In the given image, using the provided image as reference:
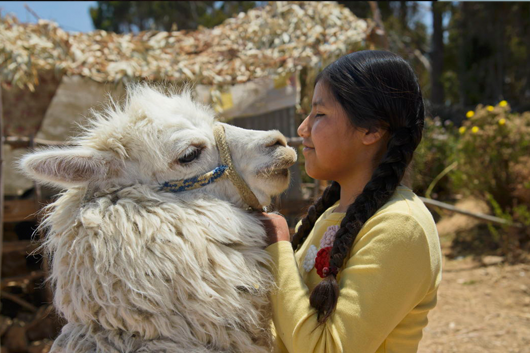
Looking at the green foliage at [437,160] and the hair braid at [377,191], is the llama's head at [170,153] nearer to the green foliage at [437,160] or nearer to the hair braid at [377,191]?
the hair braid at [377,191]

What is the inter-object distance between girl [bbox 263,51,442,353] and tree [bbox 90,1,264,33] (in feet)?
53.4

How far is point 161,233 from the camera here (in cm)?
125

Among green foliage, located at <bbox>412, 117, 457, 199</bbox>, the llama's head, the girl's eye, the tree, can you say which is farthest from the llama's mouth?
the tree

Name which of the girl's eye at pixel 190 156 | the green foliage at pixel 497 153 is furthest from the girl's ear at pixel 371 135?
the green foliage at pixel 497 153

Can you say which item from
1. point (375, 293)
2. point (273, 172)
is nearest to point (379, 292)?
point (375, 293)

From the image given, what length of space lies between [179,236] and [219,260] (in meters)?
0.14

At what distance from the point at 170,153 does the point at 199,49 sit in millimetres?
3422

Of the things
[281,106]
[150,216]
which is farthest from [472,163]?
[150,216]

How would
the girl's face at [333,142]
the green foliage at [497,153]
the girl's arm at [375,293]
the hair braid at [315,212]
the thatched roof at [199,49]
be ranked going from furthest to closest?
the green foliage at [497,153] → the thatched roof at [199,49] → the hair braid at [315,212] → the girl's face at [333,142] → the girl's arm at [375,293]

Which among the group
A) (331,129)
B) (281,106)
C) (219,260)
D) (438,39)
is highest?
(331,129)

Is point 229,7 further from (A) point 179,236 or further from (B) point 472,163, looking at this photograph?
(A) point 179,236

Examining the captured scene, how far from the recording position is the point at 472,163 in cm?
557

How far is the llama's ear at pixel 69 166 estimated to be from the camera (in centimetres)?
125

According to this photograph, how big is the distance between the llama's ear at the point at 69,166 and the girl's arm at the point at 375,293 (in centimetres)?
72
